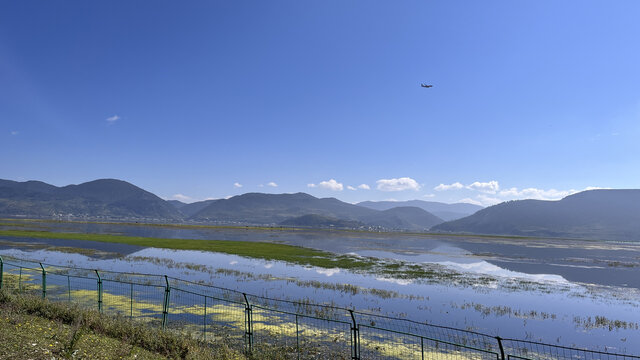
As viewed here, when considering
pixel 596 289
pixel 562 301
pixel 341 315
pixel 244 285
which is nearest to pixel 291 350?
pixel 341 315

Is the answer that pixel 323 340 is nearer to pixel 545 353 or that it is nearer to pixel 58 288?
pixel 545 353

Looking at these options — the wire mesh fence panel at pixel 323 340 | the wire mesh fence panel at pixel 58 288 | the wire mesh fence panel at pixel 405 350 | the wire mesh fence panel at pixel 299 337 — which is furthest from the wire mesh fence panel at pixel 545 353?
the wire mesh fence panel at pixel 58 288

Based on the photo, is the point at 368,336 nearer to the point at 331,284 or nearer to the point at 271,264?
the point at 331,284

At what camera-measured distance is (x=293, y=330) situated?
67.0 feet

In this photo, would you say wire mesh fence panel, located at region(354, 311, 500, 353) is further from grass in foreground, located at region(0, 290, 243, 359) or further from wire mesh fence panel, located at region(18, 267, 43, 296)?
wire mesh fence panel, located at region(18, 267, 43, 296)

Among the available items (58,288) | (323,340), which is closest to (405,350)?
(323,340)

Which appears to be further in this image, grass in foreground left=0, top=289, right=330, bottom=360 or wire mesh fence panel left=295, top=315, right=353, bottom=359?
wire mesh fence panel left=295, top=315, right=353, bottom=359

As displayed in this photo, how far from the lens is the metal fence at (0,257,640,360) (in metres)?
17.0

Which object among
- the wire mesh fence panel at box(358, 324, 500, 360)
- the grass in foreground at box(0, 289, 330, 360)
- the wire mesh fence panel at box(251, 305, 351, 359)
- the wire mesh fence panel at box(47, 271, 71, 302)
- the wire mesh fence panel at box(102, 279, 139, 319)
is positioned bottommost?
the wire mesh fence panel at box(358, 324, 500, 360)

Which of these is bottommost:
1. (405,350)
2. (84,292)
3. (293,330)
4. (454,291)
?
(454,291)

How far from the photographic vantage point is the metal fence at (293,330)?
1703 centimetres

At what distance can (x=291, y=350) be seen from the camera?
16734 mm

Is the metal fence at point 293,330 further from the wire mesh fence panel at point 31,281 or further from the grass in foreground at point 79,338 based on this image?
the grass in foreground at point 79,338

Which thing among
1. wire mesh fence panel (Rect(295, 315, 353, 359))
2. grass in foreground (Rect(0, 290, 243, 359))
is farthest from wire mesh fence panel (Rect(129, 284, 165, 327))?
wire mesh fence panel (Rect(295, 315, 353, 359))
